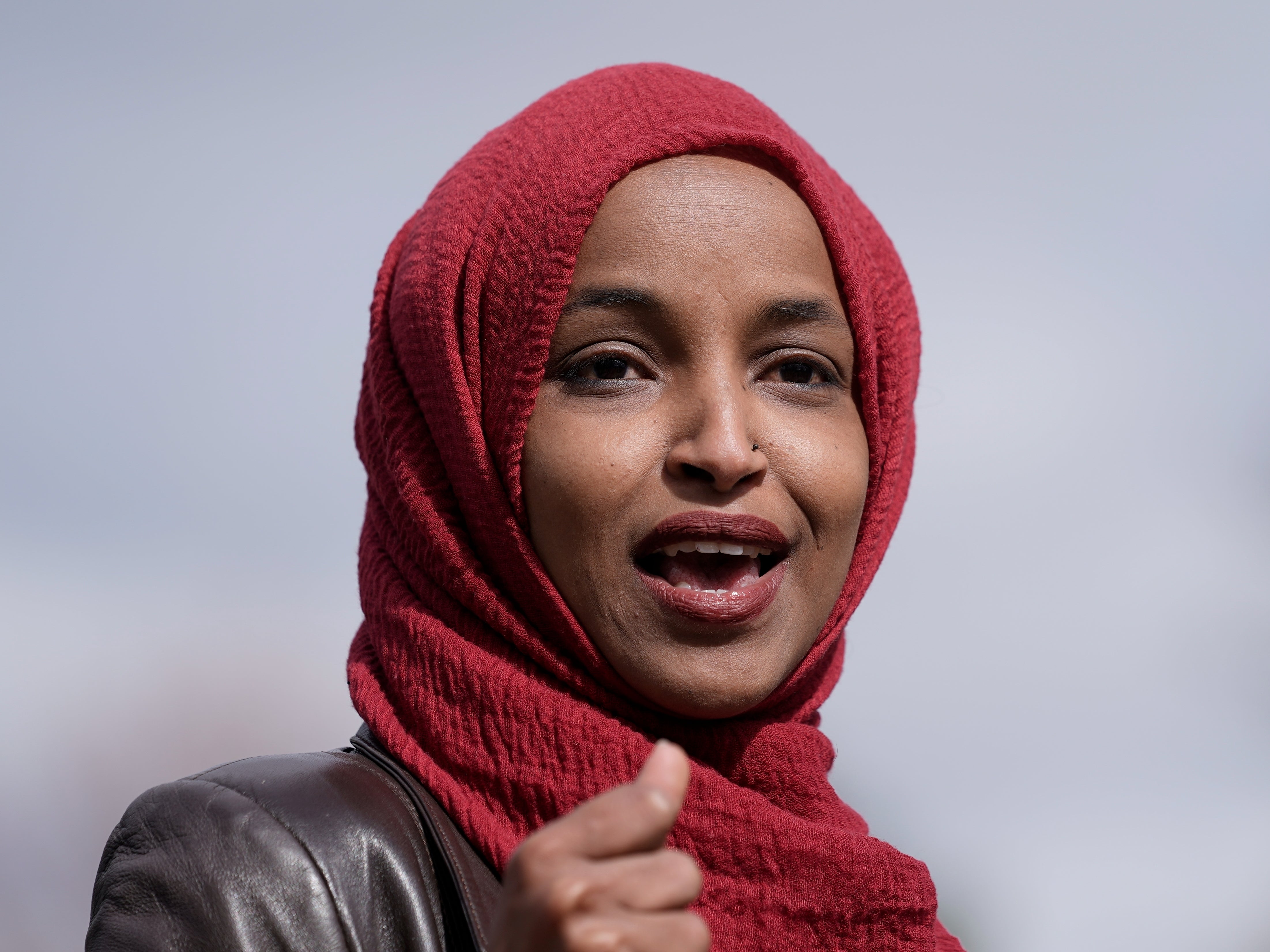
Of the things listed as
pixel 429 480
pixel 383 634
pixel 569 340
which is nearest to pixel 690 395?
pixel 569 340

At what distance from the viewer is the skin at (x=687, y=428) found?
6.64 ft

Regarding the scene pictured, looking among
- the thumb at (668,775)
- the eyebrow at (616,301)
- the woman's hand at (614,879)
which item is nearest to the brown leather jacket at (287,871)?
the woman's hand at (614,879)

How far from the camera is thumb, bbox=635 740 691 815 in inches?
52.7

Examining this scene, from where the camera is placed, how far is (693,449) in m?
2.01

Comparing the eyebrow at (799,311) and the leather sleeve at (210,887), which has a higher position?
the eyebrow at (799,311)

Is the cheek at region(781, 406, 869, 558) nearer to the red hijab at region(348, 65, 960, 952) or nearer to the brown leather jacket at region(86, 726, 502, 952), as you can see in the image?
the red hijab at region(348, 65, 960, 952)

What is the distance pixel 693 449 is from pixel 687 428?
0.06 m

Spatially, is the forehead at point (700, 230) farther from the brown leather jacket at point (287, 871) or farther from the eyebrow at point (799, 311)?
the brown leather jacket at point (287, 871)

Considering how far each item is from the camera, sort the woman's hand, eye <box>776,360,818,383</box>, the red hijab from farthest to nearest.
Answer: eye <box>776,360,818,383</box> < the red hijab < the woman's hand

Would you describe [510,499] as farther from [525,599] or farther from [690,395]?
[690,395]

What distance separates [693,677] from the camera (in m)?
2.01

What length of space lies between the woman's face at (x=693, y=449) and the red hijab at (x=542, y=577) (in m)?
0.06

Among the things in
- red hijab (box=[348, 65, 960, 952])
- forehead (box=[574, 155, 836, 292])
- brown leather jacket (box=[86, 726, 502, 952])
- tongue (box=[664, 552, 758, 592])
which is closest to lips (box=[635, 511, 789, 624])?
tongue (box=[664, 552, 758, 592])

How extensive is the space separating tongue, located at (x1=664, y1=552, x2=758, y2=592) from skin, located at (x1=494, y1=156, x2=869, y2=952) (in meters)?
0.07
